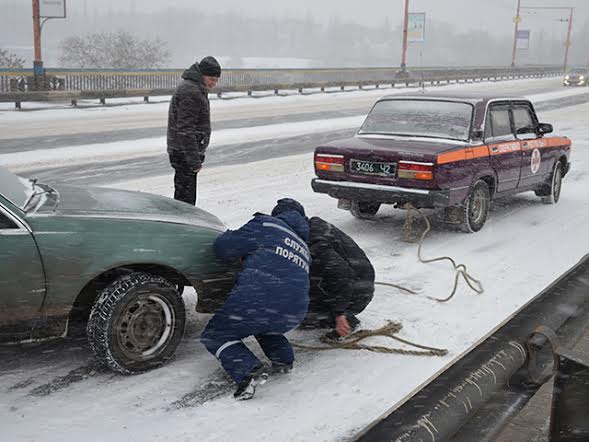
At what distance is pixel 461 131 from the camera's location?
816 cm

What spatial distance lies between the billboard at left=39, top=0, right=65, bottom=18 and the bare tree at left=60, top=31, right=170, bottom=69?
37534mm

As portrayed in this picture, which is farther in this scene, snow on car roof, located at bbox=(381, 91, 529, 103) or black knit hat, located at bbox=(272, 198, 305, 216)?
snow on car roof, located at bbox=(381, 91, 529, 103)

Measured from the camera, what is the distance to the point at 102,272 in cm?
412

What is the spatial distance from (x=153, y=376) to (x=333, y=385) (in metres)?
1.17

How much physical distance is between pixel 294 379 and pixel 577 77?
52.9 m

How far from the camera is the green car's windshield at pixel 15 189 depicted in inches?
165

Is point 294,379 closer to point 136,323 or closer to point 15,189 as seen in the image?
point 136,323

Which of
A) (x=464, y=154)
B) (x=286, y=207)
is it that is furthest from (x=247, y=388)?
(x=464, y=154)

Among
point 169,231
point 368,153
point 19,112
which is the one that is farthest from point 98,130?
point 169,231

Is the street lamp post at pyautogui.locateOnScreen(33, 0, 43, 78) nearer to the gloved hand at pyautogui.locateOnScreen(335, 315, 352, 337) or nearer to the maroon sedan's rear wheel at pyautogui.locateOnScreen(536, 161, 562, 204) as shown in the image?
the maroon sedan's rear wheel at pyautogui.locateOnScreen(536, 161, 562, 204)

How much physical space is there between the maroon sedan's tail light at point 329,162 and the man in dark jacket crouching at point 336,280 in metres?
2.91

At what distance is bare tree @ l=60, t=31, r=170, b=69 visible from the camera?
2469 inches

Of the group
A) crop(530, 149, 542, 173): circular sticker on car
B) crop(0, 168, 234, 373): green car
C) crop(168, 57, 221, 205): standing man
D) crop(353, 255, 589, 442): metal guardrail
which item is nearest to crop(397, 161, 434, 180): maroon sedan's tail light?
crop(168, 57, 221, 205): standing man

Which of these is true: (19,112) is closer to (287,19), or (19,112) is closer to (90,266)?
(90,266)
